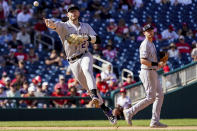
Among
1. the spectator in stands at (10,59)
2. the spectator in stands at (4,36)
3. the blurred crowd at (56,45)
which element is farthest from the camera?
the spectator in stands at (4,36)

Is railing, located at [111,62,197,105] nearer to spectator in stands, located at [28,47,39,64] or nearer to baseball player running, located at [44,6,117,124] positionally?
spectator in stands, located at [28,47,39,64]

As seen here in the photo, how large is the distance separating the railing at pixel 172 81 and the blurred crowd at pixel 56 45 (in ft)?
2.43

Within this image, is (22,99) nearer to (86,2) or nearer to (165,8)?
(86,2)

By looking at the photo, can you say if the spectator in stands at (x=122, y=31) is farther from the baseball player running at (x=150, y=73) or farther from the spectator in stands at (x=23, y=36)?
the baseball player running at (x=150, y=73)

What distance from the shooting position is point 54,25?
35.4ft

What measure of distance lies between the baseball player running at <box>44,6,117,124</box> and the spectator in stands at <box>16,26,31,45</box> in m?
9.59

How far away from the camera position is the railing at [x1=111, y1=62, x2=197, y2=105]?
17.0 metres

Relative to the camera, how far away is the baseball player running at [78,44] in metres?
10.7

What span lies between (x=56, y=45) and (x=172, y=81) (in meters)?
5.38

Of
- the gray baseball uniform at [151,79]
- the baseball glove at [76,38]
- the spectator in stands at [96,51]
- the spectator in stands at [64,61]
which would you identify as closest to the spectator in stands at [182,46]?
the spectator in stands at [96,51]

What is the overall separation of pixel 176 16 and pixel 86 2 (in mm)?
3635

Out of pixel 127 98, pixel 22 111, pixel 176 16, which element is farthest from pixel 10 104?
pixel 176 16

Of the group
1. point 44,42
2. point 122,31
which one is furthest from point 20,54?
point 122,31

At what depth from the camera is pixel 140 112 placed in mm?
16812
